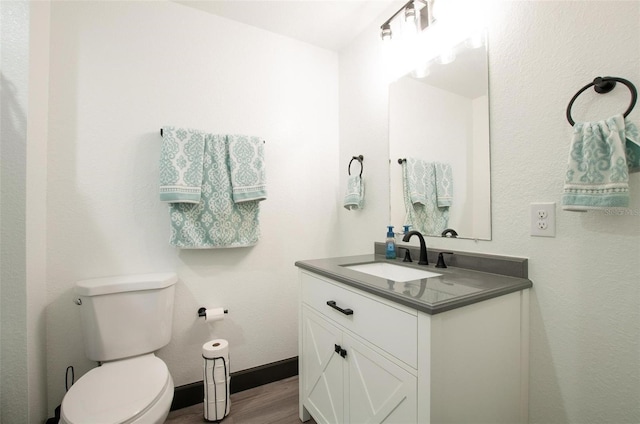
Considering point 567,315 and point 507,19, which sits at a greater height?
point 507,19

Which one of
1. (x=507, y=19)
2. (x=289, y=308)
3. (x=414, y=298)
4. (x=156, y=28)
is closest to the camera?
(x=414, y=298)

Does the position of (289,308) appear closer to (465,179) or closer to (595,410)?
(465,179)

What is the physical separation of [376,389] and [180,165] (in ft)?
4.57

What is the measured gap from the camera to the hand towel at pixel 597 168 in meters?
0.79

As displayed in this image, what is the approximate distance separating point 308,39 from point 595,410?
2370 millimetres

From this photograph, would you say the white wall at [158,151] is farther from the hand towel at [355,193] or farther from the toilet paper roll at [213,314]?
the hand towel at [355,193]

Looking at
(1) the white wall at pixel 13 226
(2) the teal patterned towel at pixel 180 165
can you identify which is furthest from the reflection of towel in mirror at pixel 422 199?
(1) the white wall at pixel 13 226

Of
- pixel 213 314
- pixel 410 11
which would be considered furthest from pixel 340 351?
pixel 410 11

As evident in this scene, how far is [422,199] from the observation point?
1.53 m

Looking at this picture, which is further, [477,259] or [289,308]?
[289,308]

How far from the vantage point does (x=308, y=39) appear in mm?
2016

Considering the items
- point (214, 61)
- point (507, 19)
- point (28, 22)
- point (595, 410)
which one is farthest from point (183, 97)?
point (595, 410)

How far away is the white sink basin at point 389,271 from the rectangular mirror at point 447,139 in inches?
9.6

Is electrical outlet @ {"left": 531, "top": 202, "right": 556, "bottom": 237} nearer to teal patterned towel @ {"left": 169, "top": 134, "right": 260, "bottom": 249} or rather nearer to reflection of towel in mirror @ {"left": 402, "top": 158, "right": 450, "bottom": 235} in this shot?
reflection of towel in mirror @ {"left": 402, "top": 158, "right": 450, "bottom": 235}
